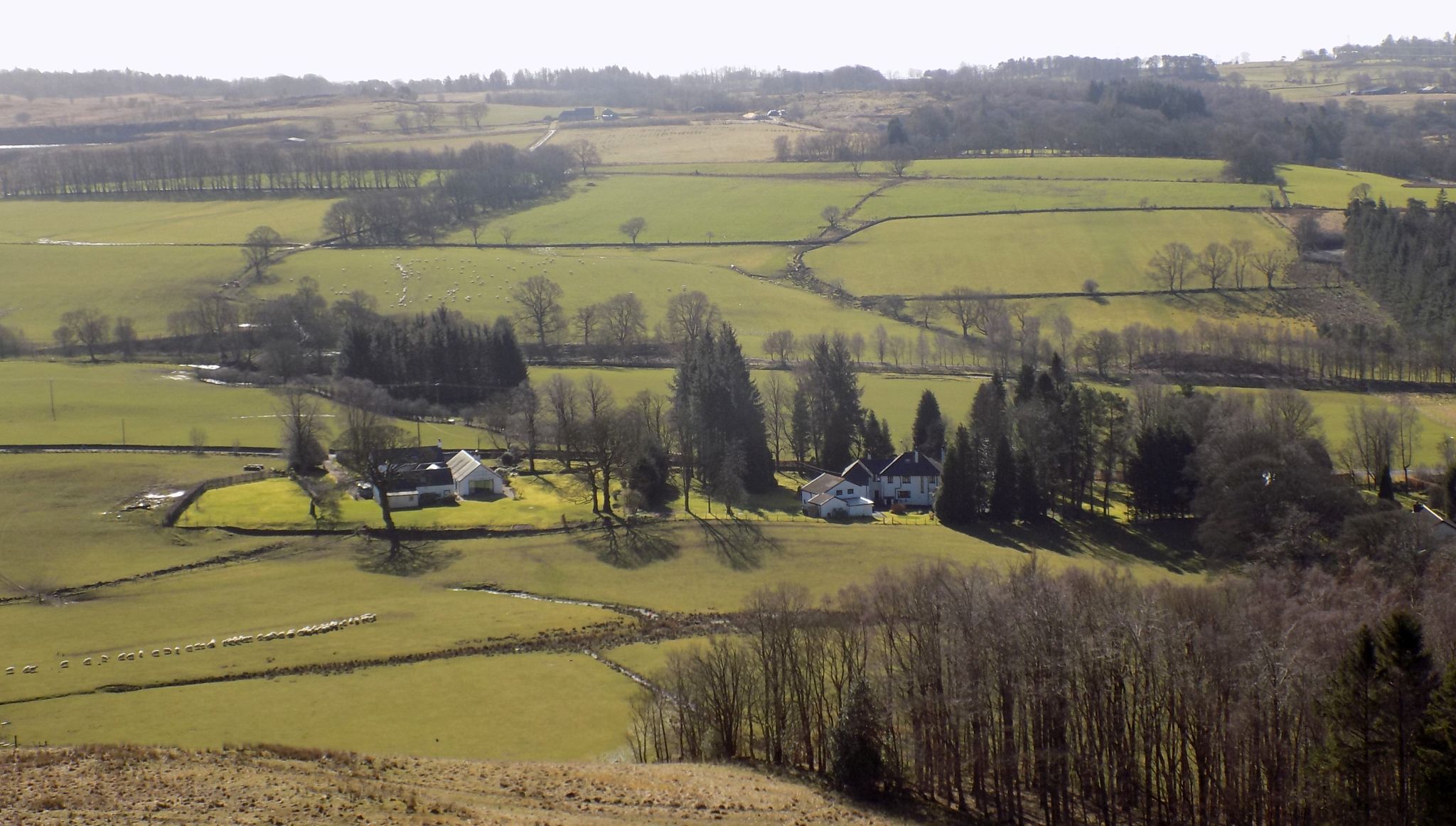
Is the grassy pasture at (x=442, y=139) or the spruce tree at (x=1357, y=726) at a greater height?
the grassy pasture at (x=442, y=139)

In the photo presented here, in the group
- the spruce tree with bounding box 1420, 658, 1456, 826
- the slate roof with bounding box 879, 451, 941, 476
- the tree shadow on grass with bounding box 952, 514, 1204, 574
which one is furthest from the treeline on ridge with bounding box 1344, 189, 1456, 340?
the spruce tree with bounding box 1420, 658, 1456, 826

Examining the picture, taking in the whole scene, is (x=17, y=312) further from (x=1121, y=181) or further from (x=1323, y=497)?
(x=1121, y=181)

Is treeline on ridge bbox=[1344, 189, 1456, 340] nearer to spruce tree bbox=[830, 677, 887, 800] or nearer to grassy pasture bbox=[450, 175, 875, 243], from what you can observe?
grassy pasture bbox=[450, 175, 875, 243]

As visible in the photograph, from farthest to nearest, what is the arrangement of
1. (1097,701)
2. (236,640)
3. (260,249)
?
(260,249) < (236,640) < (1097,701)

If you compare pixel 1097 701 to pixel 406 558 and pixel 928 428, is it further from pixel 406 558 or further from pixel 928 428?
pixel 928 428

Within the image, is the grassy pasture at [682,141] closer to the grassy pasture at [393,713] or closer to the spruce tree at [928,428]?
the spruce tree at [928,428]

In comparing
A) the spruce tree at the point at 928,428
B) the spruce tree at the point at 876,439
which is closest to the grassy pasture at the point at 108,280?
the spruce tree at the point at 876,439

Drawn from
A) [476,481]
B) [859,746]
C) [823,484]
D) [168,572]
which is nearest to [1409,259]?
[823,484]
